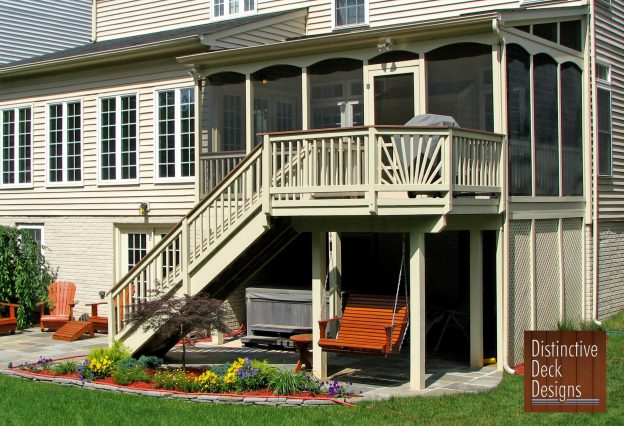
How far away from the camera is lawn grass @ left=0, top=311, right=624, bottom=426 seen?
31.4ft

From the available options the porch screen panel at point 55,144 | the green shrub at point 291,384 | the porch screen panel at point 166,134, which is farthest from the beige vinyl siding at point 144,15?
the green shrub at point 291,384

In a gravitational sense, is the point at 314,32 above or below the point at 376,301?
above

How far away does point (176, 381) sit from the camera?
11.3 metres

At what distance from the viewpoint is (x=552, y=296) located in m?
14.2

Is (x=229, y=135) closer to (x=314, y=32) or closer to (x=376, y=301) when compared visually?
(x=314, y=32)

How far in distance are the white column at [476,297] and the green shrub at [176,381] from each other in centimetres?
424

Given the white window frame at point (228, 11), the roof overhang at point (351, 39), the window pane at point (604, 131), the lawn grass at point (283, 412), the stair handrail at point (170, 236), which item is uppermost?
the white window frame at point (228, 11)

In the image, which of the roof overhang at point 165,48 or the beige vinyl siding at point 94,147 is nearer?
the roof overhang at point 165,48

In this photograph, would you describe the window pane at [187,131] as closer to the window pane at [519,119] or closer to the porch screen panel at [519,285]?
the window pane at [519,119]

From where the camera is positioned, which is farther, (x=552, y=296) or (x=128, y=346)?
(x=552, y=296)

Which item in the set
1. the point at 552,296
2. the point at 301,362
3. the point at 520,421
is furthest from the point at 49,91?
the point at 520,421

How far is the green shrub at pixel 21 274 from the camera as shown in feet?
59.1

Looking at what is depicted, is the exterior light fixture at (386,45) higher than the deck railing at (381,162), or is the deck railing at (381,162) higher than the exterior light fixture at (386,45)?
the exterior light fixture at (386,45)

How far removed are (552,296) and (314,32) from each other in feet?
26.5
